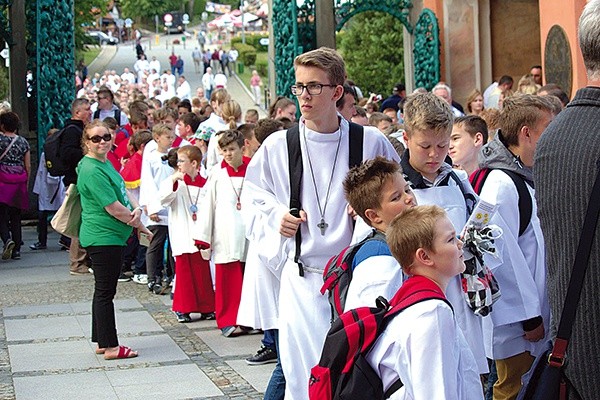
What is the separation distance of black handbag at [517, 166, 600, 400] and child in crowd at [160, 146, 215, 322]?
7.47 meters

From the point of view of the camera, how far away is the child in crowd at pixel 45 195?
16828mm

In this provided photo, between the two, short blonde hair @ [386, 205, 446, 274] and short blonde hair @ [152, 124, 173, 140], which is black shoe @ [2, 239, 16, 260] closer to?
short blonde hair @ [152, 124, 173, 140]

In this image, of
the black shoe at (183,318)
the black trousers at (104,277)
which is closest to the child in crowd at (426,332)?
the black trousers at (104,277)

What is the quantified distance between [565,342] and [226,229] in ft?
22.9

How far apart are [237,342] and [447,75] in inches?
484

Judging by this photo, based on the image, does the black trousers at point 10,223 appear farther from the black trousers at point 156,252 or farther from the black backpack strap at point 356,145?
the black backpack strap at point 356,145

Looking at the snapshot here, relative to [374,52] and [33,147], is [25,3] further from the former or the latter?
[374,52]

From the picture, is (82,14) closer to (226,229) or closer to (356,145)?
(226,229)

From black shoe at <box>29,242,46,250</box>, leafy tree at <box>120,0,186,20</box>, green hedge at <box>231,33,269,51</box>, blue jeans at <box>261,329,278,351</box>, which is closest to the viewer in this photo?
blue jeans at <box>261,329,278,351</box>

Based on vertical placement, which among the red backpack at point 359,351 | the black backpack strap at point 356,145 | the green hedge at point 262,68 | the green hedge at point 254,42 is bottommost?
the red backpack at point 359,351

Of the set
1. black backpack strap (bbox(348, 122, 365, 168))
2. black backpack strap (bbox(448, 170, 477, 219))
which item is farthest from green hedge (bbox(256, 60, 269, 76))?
black backpack strap (bbox(448, 170, 477, 219))

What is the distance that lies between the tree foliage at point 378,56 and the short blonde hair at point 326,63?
31359 millimetres

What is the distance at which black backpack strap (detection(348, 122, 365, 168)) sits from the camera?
5707mm

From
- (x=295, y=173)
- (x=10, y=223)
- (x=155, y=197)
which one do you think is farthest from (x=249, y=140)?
(x=10, y=223)
